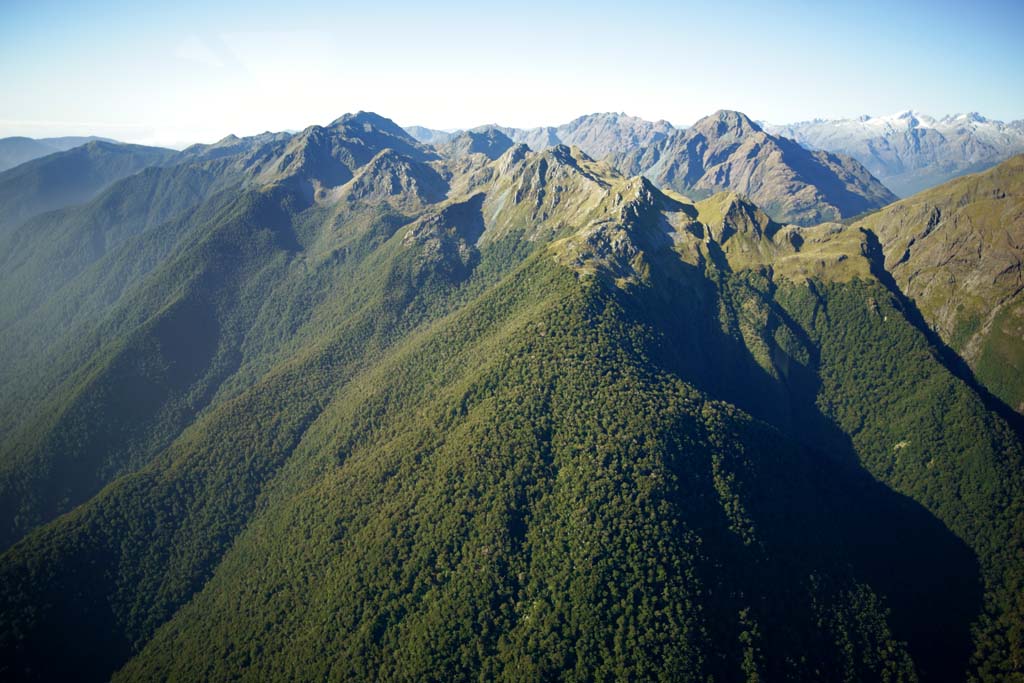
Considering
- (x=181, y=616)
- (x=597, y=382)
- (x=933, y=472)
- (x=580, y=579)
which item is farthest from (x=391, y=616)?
(x=933, y=472)

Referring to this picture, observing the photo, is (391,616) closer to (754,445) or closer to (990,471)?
(754,445)

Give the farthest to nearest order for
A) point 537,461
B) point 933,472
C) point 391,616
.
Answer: point 933,472 < point 537,461 < point 391,616

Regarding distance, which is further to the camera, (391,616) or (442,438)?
(442,438)

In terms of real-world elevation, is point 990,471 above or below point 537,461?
below

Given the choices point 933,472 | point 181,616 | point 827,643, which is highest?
point 933,472

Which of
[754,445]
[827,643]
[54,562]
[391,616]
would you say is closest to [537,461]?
[391,616]

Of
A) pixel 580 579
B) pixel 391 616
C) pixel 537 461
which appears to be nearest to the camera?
pixel 580 579

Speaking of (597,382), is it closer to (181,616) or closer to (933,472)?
(933,472)

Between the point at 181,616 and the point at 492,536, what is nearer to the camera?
the point at 492,536

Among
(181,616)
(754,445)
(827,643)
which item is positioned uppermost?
(754,445)
